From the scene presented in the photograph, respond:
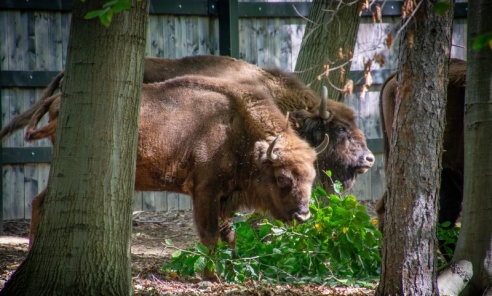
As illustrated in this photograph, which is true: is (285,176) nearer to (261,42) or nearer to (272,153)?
(272,153)

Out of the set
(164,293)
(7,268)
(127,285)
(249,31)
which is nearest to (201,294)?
(164,293)

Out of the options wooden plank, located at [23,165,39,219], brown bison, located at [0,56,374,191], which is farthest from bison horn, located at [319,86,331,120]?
wooden plank, located at [23,165,39,219]

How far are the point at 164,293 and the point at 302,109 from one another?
3409 mm

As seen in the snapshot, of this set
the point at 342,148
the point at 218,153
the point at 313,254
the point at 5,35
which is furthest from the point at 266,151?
the point at 5,35

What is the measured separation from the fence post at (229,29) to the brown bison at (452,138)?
3200 mm

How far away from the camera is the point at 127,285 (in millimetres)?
3908

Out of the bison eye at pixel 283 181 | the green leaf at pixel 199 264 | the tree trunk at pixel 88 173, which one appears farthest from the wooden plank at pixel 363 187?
the tree trunk at pixel 88 173

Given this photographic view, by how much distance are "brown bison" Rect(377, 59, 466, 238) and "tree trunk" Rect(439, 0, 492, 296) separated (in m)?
1.40

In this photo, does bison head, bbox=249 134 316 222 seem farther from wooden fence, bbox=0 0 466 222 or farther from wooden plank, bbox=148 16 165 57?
wooden plank, bbox=148 16 165 57

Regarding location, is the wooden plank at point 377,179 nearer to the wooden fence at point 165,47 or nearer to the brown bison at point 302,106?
the wooden fence at point 165,47

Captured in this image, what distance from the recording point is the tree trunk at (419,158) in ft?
12.8

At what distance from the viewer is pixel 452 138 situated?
20.3ft

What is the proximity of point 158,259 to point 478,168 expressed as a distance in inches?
140

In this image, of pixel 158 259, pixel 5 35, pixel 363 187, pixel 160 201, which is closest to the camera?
pixel 158 259
